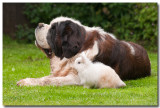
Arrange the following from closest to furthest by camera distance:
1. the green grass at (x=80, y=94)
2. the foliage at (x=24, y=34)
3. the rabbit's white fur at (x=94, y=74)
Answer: the green grass at (x=80, y=94) → the rabbit's white fur at (x=94, y=74) → the foliage at (x=24, y=34)

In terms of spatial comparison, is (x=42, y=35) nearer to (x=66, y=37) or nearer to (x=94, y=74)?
(x=66, y=37)

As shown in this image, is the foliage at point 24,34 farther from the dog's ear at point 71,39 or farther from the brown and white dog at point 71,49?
the dog's ear at point 71,39

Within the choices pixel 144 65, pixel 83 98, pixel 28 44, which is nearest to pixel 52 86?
pixel 83 98

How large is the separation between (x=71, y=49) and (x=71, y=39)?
206mm

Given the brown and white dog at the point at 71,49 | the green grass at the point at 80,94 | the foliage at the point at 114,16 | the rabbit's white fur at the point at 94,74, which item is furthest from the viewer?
the foliage at the point at 114,16

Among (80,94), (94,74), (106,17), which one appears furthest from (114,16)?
(80,94)

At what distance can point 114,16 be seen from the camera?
1424cm

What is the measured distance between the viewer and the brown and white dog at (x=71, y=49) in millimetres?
6816

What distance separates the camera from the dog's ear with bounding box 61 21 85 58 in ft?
22.4

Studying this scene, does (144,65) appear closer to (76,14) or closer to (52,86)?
(52,86)

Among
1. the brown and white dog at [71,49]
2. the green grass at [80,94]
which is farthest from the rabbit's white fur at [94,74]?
the brown and white dog at [71,49]

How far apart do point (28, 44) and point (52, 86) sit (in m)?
8.09

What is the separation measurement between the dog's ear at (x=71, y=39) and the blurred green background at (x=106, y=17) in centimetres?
633

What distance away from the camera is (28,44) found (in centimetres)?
1447
